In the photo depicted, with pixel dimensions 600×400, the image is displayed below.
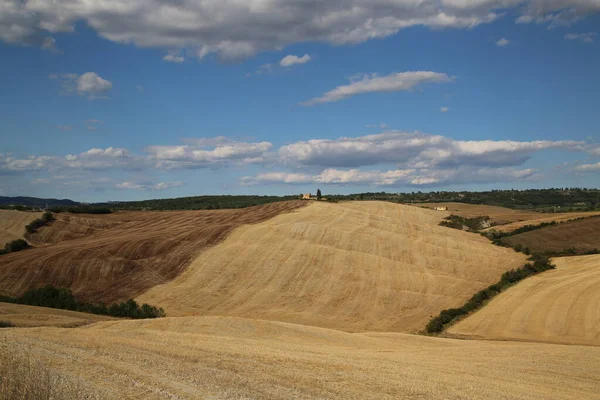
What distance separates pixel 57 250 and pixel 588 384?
6008cm

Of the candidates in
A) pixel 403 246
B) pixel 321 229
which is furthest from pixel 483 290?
pixel 321 229

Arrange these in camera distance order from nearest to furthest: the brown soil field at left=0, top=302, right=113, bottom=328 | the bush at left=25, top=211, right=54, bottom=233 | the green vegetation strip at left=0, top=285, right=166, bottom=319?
the brown soil field at left=0, top=302, right=113, bottom=328
the green vegetation strip at left=0, top=285, right=166, bottom=319
the bush at left=25, top=211, right=54, bottom=233

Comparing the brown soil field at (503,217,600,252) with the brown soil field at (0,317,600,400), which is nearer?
the brown soil field at (0,317,600,400)

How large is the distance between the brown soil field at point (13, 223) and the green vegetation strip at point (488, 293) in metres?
60.8

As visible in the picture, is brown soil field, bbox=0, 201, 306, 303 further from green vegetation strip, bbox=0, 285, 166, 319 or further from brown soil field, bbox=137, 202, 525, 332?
green vegetation strip, bbox=0, 285, 166, 319

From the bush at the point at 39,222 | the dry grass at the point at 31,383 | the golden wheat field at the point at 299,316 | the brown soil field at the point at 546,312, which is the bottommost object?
the brown soil field at the point at 546,312

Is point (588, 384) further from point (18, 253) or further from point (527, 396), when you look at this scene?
point (18, 253)

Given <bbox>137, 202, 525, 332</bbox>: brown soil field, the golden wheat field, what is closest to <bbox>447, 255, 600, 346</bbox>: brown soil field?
the golden wheat field

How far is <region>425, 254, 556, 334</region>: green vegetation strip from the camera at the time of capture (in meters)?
49.7

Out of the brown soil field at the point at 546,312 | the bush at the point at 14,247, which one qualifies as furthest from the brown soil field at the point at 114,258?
the brown soil field at the point at 546,312

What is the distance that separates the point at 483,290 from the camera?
60688 millimetres

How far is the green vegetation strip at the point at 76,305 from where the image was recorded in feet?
152

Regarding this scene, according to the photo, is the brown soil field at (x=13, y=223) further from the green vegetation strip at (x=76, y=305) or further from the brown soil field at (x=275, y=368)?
the brown soil field at (x=275, y=368)

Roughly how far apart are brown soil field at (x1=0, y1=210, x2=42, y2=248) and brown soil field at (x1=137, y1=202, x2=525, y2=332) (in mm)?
35274
